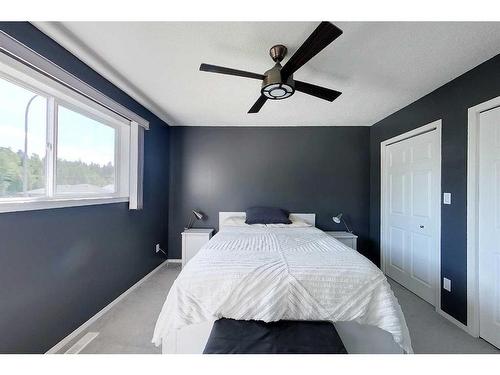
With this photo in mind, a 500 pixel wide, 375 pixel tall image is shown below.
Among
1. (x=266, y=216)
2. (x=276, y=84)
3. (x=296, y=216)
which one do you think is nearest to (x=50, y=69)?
(x=276, y=84)

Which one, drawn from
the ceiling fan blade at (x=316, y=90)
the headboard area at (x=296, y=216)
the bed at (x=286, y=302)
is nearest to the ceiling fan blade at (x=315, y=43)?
the ceiling fan blade at (x=316, y=90)

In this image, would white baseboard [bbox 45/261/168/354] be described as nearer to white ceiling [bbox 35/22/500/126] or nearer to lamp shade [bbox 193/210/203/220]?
lamp shade [bbox 193/210/203/220]

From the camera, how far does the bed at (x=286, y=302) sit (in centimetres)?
129

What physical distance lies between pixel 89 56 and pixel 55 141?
2.31ft

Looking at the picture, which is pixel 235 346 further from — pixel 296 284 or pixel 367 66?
pixel 367 66

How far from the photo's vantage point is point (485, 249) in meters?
1.71

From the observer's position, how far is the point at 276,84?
59.1 inches

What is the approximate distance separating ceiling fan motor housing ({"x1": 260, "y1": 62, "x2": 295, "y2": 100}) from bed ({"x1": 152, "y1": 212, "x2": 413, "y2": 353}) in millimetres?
1258

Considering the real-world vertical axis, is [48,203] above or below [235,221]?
above

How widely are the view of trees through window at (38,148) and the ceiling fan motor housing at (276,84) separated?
1.63m

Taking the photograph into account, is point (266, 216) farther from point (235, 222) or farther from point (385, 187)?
point (385, 187)

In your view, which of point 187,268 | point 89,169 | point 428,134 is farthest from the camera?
point 428,134
